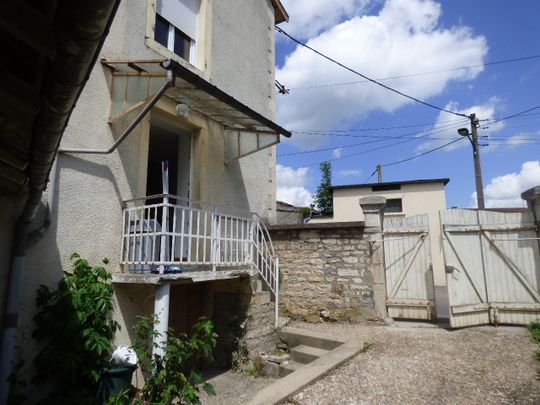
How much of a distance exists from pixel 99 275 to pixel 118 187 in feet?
4.37

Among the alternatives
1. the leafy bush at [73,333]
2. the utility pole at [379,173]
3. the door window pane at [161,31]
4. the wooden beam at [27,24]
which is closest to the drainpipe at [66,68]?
the wooden beam at [27,24]

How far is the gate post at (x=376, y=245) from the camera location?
695 cm

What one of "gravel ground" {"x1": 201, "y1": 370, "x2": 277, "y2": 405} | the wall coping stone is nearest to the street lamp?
the wall coping stone

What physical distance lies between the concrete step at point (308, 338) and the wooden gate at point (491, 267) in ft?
7.65

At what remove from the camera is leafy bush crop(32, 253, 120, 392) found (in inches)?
150

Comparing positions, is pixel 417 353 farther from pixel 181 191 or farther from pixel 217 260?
pixel 181 191

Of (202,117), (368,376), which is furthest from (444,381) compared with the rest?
(202,117)

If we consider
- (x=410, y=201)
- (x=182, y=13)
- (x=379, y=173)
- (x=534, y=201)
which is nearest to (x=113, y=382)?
(x=182, y=13)

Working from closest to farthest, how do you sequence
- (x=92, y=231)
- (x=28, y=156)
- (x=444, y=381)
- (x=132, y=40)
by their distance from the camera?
(x=28, y=156)
(x=444, y=381)
(x=92, y=231)
(x=132, y=40)

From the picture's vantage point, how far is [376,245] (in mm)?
7062

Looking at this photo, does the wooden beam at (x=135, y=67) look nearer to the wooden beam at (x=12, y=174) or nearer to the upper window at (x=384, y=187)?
the wooden beam at (x=12, y=174)

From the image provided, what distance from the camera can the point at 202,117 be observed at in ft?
22.4

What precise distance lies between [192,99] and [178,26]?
5.37 ft

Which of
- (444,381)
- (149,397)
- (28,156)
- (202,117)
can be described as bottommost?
(444,381)
